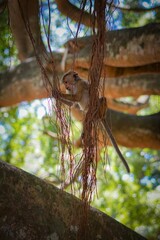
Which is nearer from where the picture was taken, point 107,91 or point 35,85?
point 35,85

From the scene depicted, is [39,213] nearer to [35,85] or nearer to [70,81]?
[70,81]

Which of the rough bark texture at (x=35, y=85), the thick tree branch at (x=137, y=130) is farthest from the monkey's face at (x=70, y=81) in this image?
the rough bark texture at (x=35, y=85)

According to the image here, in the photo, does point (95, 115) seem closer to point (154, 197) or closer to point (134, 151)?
point (154, 197)

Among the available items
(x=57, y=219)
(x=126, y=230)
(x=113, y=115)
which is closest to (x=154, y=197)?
(x=113, y=115)

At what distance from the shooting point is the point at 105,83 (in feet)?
16.4

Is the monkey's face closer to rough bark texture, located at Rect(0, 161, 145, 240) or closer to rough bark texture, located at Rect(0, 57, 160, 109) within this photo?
rough bark texture, located at Rect(0, 57, 160, 109)

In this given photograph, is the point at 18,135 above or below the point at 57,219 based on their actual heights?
below

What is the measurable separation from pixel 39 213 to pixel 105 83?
3.35m

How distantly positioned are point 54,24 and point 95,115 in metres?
4.16

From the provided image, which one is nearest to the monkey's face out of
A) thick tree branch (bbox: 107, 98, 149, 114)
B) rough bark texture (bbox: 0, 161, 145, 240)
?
rough bark texture (bbox: 0, 161, 145, 240)

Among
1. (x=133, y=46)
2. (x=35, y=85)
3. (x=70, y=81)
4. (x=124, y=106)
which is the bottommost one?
(x=124, y=106)

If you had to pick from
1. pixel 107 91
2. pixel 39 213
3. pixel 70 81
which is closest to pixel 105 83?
pixel 107 91

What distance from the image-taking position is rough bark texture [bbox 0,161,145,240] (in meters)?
1.79

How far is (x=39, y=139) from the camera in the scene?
7.54 metres
